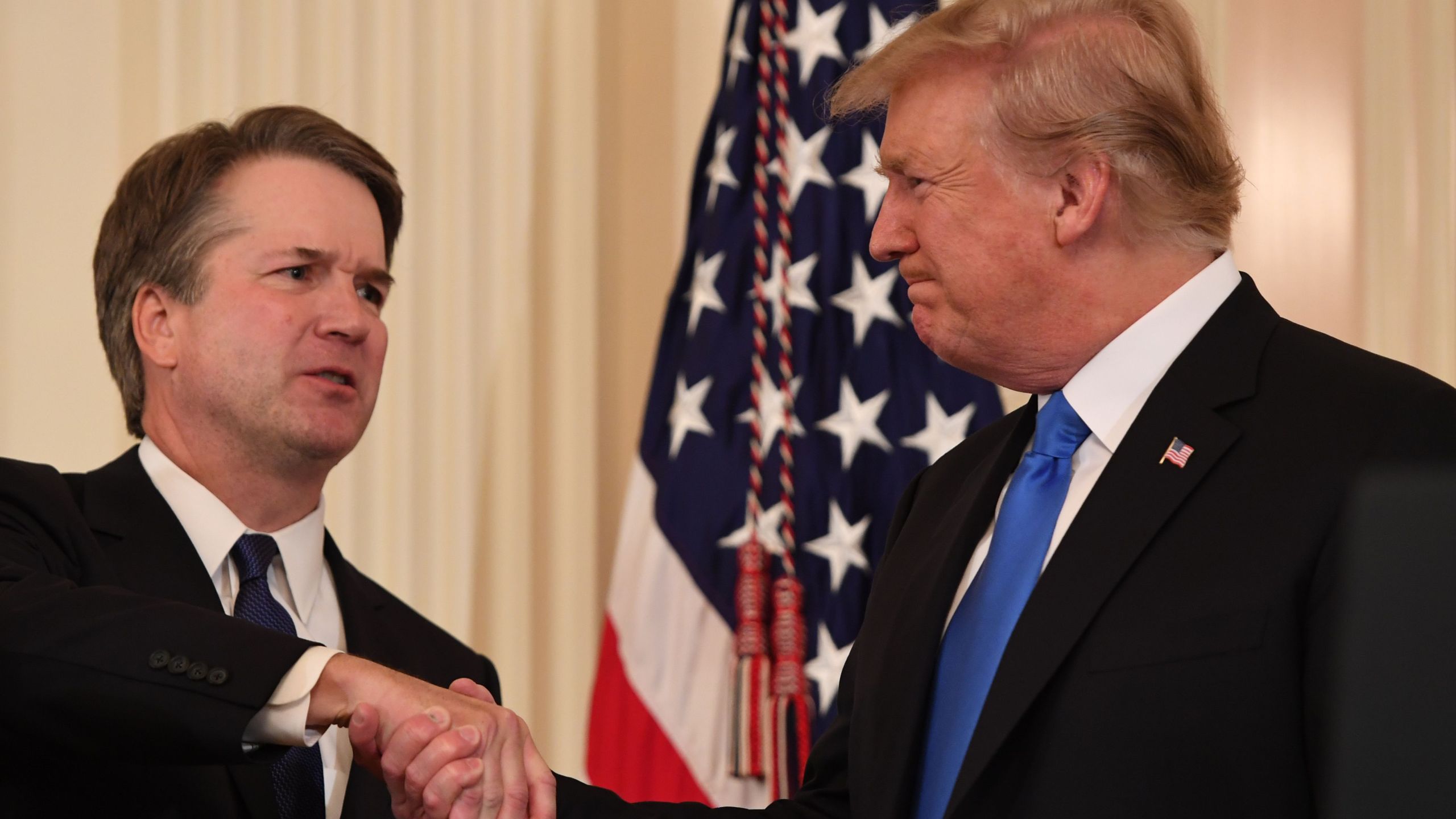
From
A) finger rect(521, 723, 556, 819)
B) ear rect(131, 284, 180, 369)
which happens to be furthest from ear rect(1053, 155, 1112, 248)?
ear rect(131, 284, 180, 369)

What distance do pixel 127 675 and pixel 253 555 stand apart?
584mm

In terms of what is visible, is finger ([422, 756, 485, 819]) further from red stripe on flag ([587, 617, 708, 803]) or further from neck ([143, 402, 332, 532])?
red stripe on flag ([587, 617, 708, 803])

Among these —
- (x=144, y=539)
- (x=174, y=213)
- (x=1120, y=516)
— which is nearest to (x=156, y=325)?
(x=174, y=213)

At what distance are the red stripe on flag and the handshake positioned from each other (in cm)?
133

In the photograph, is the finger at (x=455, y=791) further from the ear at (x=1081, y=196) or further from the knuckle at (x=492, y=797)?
the ear at (x=1081, y=196)

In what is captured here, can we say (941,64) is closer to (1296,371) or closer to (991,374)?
(991,374)

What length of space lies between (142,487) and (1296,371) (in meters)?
1.70

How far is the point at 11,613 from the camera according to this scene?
5.83 feet

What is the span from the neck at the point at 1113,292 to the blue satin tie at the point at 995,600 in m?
0.08

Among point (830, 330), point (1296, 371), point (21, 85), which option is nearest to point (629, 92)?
point (830, 330)

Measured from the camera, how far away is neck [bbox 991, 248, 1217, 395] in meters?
1.86

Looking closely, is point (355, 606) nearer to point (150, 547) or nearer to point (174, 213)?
point (150, 547)

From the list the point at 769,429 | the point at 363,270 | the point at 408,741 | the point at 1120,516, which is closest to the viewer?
the point at 1120,516

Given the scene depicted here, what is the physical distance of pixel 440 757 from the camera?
1948 millimetres
